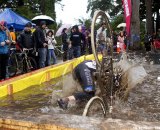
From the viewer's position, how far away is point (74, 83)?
6469mm

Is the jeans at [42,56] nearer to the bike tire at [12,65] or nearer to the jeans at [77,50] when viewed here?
the bike tire at [12,65]

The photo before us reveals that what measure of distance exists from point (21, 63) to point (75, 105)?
603cm

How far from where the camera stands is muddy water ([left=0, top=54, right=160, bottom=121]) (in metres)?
6.05

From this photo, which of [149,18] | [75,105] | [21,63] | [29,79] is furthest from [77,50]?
[149,18]

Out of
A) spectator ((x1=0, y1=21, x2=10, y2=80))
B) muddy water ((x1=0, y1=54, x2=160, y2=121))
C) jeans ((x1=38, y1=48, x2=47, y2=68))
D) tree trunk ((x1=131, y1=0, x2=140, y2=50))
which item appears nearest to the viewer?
muddy water ((x1=0, y1=54, x2=160, y2=121))

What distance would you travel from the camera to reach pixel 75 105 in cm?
614

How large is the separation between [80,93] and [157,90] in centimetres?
294

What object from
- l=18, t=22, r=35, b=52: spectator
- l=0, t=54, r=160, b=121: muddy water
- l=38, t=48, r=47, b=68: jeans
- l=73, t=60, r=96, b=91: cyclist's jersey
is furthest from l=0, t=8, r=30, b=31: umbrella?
l=73, t=60, r=96, b=91: cyclist's jersey

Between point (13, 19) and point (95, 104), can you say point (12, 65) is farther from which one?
point (95, 104)

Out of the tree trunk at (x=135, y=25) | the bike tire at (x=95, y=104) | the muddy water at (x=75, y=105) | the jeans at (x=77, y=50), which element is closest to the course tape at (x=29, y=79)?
the muddy water at (x=75, y=105)

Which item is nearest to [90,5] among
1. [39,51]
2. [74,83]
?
[39,51]

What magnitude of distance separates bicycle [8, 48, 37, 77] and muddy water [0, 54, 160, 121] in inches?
94.0

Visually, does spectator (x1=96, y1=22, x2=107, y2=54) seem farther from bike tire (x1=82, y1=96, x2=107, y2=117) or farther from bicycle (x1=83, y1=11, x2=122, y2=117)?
bike tire (x1=82, y1=96, x2=107, y2=117)

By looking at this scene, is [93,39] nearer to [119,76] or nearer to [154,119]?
[119,76]
